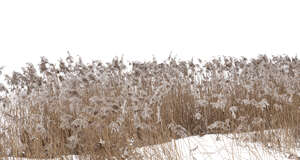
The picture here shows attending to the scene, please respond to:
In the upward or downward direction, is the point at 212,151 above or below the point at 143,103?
below

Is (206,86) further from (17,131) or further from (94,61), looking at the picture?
(17,131)

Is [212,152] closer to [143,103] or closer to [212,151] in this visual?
[212,151]

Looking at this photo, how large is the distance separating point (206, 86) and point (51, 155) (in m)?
3.43

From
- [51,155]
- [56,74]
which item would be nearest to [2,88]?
[56,74]

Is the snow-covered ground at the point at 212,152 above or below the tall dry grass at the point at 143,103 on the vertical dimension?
below

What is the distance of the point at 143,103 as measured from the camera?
15.2 feet

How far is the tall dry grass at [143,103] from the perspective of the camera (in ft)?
14.6

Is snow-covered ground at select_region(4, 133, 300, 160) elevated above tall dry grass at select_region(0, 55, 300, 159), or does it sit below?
below

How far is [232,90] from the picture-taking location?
22.1ft

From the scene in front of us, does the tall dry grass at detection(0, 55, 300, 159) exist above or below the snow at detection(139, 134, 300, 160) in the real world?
above

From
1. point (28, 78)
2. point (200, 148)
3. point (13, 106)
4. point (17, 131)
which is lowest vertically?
point (200, 148)

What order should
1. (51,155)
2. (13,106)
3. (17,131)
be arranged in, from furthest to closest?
(13,106), (17,131), (51,155)

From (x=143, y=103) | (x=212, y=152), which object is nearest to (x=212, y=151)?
(x=212, y=152)

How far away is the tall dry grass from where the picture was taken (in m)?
4.45
